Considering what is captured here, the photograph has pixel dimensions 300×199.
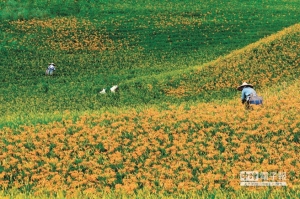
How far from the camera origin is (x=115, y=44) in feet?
131

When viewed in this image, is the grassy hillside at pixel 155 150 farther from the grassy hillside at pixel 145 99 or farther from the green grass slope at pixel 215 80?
the green grass slope at pixel 215 80

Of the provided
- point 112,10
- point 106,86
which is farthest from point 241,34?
point 106,86

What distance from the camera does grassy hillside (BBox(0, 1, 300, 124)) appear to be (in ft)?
83.9

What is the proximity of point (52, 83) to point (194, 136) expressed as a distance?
19.2 meters

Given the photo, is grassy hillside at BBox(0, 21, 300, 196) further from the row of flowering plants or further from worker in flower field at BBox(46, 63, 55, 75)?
worker in flower field at BBox(46, 63, 55, 75)

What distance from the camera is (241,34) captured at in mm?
42750

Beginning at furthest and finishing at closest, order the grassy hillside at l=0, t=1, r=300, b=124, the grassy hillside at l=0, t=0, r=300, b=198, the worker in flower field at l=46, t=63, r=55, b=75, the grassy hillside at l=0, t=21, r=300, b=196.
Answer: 1. the worker in flower field at l=46, t=63, r=55, b=75
2. the grassy hillside at l=0, t=1, r=300, b=124
3. the grassy hillside at l=0, t=0, r=300, b=198
4. the grassy hillside at l=0, t=21, r=300, b=196

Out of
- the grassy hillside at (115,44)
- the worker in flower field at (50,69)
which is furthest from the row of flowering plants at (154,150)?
the worker in flower field at (50,69)

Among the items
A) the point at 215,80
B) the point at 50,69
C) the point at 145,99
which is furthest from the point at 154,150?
the point at 50,69

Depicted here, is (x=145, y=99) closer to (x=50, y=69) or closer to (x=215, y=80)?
(x=215, y=80)

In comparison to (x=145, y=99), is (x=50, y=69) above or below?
above

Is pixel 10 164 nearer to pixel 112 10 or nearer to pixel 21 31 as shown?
pixel 21 31

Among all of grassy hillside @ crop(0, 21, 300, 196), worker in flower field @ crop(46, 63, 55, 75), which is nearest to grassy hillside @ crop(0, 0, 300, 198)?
grassy hillside @ crop(0, 21, 300, 196)

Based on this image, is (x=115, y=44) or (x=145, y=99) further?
(x=115, y=44)
